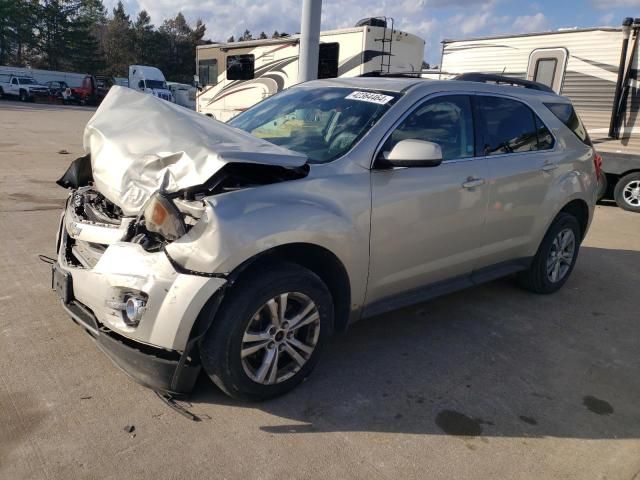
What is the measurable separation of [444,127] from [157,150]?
202 cm

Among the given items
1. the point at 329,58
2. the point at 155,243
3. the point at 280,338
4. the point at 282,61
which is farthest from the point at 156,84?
the point at 280,338

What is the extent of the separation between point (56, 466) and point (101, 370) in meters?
0.82

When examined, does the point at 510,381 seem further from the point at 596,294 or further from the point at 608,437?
the point at 596,294

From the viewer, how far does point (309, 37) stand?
7348mm

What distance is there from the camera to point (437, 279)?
12.7ft

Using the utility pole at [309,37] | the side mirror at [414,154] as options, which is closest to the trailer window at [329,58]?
the utility pole at [309,37]

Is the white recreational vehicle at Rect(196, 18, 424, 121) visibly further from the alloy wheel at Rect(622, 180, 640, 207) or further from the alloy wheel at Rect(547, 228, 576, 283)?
the alloy wheel at Rect(547, 228, 576, 283)

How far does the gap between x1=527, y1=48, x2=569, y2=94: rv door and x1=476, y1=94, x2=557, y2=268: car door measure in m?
6.28

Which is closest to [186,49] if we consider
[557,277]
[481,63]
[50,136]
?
[50,136]

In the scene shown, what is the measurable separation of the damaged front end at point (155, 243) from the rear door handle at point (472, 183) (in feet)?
4.46

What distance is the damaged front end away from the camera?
2.58 meters

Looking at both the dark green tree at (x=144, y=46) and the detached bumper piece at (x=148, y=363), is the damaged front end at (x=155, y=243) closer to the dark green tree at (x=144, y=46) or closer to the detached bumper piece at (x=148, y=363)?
the detached bumper piece at (x=148, y=363)

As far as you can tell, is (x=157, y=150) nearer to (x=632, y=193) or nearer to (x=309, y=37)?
(x=309, y=37)

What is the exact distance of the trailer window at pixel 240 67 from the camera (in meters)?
15.2
